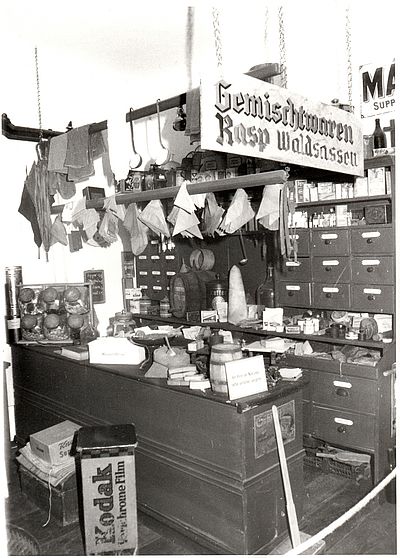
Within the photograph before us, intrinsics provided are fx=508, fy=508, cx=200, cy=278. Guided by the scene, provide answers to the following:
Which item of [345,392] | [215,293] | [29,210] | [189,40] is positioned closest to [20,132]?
[29,210]

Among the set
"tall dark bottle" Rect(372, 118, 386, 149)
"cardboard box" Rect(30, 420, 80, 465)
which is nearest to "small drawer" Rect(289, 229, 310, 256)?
"tall dark bottle" Rect(372, 118, 386, 149)

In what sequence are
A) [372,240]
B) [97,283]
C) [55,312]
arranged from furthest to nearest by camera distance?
[97,283] < [55,312] < [372,240]

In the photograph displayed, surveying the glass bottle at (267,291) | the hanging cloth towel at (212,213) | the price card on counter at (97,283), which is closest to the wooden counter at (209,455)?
the hanging cloth towel at (212,213)

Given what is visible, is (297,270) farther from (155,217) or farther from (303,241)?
(155,217)

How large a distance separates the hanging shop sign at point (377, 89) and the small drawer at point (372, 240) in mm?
1280

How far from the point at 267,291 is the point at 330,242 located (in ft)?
3.08

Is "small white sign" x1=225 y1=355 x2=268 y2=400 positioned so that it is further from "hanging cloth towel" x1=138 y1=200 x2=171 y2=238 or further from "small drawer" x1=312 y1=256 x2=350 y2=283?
"small drawer" x1=312 y1=256 x2=350 y2=283

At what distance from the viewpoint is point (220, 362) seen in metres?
3.27

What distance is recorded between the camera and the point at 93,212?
15.3 ft

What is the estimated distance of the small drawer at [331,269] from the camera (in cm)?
459

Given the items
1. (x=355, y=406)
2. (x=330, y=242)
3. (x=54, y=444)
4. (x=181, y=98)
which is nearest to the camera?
(x=181, y=98)

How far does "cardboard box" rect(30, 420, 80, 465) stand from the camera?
3.98m

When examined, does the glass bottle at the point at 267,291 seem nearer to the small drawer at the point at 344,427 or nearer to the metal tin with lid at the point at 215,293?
the metal tin with lid at the point at 215,293

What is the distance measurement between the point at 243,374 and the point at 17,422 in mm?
3226
